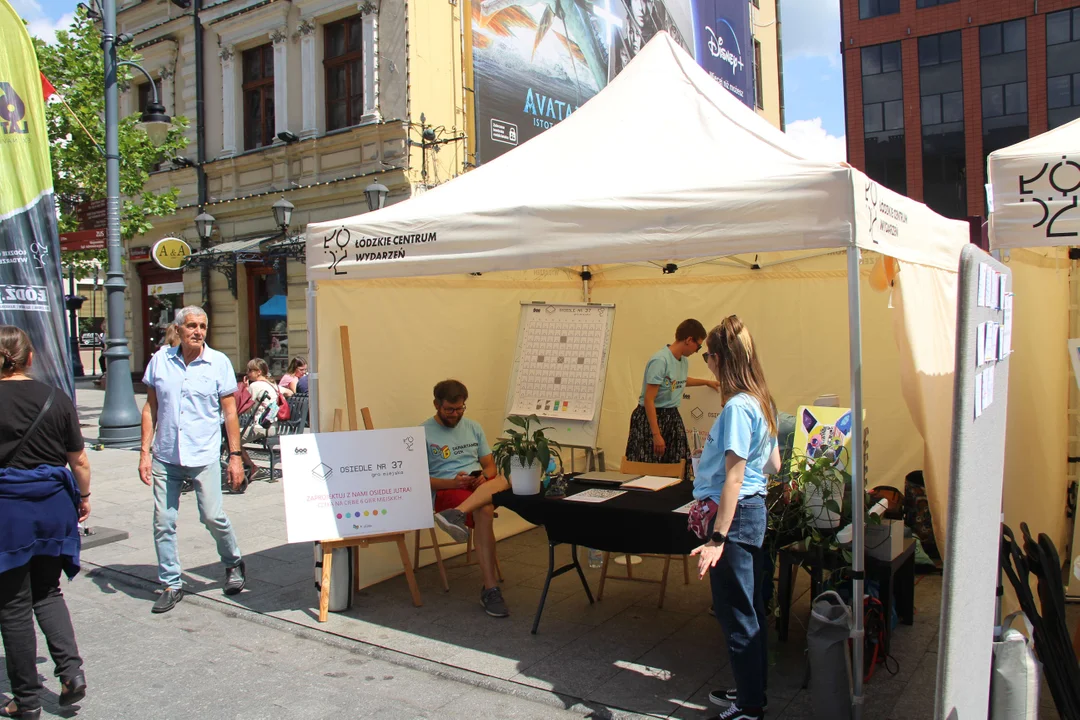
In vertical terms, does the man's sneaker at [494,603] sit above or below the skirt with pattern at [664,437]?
below

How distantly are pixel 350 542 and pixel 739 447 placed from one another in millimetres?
2447

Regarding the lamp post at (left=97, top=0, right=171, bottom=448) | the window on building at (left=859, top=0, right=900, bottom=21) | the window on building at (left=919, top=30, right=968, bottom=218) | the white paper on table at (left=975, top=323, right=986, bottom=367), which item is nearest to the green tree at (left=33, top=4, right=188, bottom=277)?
the lamp post at (left=97, top=0, right=171, bottom=448)

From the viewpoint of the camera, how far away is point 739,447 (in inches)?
114

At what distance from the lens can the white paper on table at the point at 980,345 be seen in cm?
188

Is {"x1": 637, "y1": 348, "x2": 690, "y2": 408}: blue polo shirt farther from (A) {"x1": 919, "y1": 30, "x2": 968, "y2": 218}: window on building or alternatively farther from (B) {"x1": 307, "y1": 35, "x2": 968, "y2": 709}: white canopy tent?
(A) {"x1": 919, "y1": 30, "x2": 968, "y2": 218}: window on building

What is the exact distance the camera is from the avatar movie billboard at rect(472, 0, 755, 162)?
44.3ft

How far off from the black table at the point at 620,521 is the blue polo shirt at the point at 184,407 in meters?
1.80

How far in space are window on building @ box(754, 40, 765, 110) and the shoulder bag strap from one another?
2164 cm

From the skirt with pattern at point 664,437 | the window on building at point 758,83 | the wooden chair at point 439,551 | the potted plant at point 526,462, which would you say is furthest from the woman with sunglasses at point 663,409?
the window on building at point 758,83

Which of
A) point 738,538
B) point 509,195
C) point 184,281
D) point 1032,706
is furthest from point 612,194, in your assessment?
point 184,281

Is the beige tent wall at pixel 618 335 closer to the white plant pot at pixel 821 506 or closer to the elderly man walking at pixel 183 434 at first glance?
the elderly man walking at pixel 183 434

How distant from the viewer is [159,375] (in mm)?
4531

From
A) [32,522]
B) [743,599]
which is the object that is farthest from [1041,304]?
[32,522]

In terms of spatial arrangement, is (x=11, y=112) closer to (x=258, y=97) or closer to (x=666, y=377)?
(x=666, y=377)
